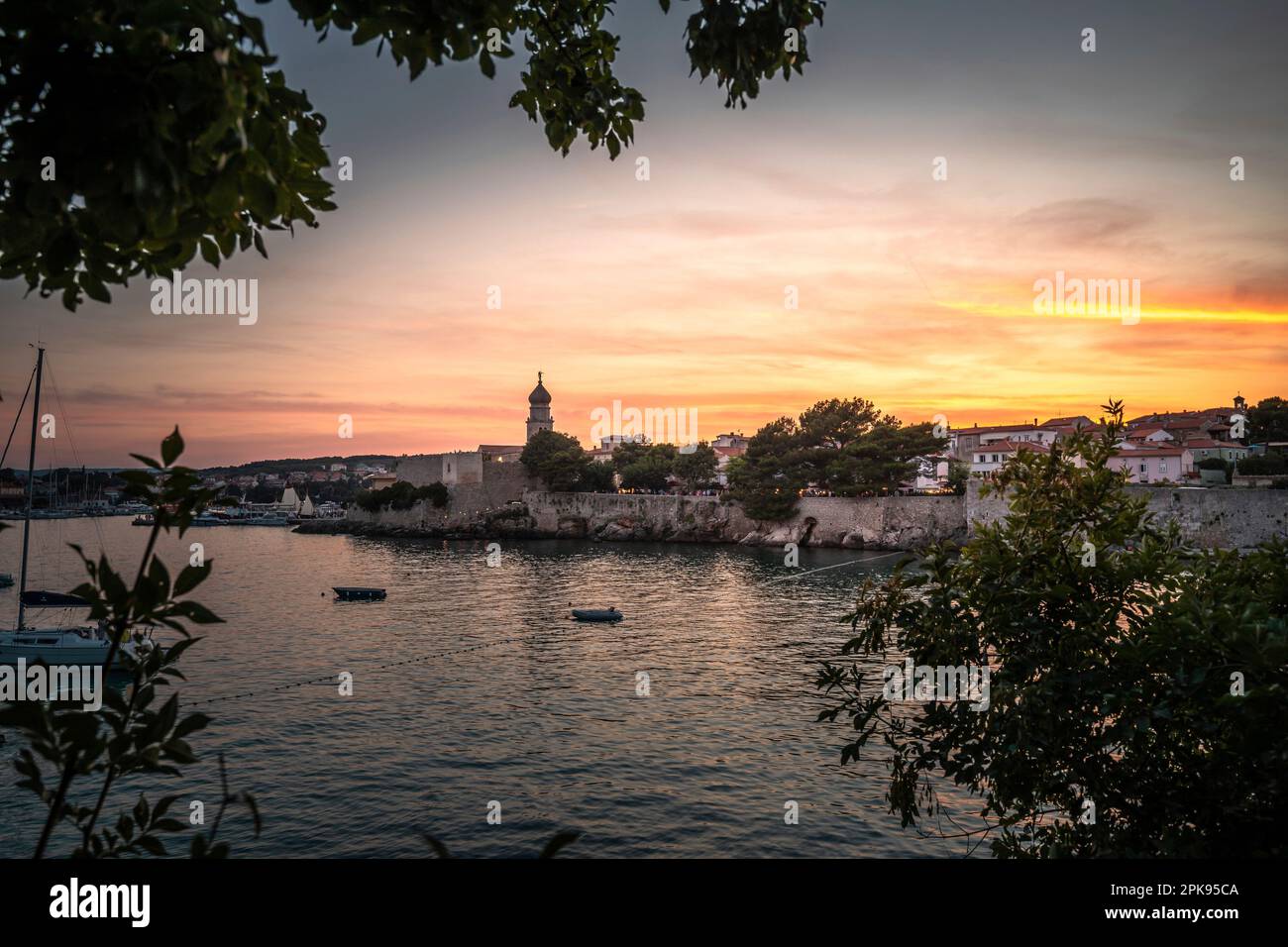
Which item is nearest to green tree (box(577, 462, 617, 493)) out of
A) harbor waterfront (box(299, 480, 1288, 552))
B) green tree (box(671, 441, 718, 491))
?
harbor waterfront (box(299, 480, 1288, 552))

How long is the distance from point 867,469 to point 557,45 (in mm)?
60935

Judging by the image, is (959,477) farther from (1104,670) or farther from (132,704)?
(132,704)

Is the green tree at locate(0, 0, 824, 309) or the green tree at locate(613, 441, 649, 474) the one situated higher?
the green tree at locate(613, 441, 649, 474)

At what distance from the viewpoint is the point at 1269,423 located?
6562cm

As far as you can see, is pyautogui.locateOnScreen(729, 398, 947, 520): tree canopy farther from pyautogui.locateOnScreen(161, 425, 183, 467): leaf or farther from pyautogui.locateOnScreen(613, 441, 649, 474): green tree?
pyautogui.locateOnScreen(161, 425, 183, 467): leaf

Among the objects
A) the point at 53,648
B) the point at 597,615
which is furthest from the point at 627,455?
the point at 53,648

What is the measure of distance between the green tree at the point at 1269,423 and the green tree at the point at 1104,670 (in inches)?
3006

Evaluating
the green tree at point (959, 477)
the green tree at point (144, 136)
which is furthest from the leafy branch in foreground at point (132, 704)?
the green tree at point (959, 477)

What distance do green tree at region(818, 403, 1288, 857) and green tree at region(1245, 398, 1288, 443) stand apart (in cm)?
7634

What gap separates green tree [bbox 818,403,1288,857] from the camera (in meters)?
4.06

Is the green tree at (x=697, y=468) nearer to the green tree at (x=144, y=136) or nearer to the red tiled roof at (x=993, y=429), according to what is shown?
the red tiled roof at (x=993, y=429)

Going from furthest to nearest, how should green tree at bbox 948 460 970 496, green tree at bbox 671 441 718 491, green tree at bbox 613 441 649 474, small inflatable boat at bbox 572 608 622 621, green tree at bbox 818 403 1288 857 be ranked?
green tree at bbox 613 441 649 474, green tree at bbox 671 441 718 491, green tree at bbox 948 460 970 496, small inflatable boat at bbox 572 608 622 621, green tree at bbox 818 403 1288 857

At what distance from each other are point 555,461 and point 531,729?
61708mm
